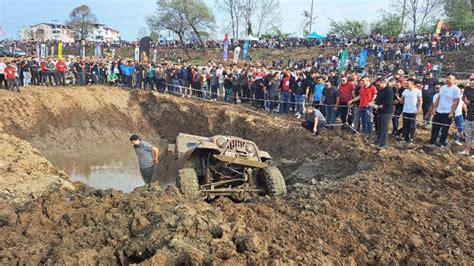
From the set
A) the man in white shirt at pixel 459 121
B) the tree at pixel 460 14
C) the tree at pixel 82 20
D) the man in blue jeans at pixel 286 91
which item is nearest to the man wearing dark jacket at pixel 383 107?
the man in white shirt at pixel 459 121

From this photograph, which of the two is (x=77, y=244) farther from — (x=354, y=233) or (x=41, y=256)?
(x=354, y=233)

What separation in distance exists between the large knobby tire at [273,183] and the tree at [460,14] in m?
34.1

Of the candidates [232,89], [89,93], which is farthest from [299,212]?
[89,93]

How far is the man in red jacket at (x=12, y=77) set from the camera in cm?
2067

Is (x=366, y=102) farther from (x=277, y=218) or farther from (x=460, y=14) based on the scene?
(x=460, y=14)

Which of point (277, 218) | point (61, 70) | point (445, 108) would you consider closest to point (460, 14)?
point (445, 108)

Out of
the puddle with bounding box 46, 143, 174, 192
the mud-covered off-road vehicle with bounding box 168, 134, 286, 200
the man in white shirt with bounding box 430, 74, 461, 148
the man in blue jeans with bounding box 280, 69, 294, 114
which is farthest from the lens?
the man in blue jeans with bounding box 280, 69, 294, 114

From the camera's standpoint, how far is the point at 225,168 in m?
9.88

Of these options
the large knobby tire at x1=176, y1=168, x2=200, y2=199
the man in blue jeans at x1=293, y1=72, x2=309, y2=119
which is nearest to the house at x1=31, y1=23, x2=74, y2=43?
the man in blue jeans at x1=293, y1=72, x2=309, y2=119

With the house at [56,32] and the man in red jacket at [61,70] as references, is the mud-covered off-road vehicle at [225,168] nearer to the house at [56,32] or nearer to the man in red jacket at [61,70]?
the man in red jacket at [61,70]

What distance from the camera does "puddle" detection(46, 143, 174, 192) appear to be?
48.6 feet

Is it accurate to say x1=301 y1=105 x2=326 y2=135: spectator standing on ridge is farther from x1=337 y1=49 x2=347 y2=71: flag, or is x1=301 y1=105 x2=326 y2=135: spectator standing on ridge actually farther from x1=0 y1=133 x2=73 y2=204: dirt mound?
x1=337 y1=49 x2=347 y2=71: flag

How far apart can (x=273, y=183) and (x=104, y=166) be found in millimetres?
9818

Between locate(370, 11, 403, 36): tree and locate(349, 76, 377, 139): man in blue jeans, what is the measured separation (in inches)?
1471
